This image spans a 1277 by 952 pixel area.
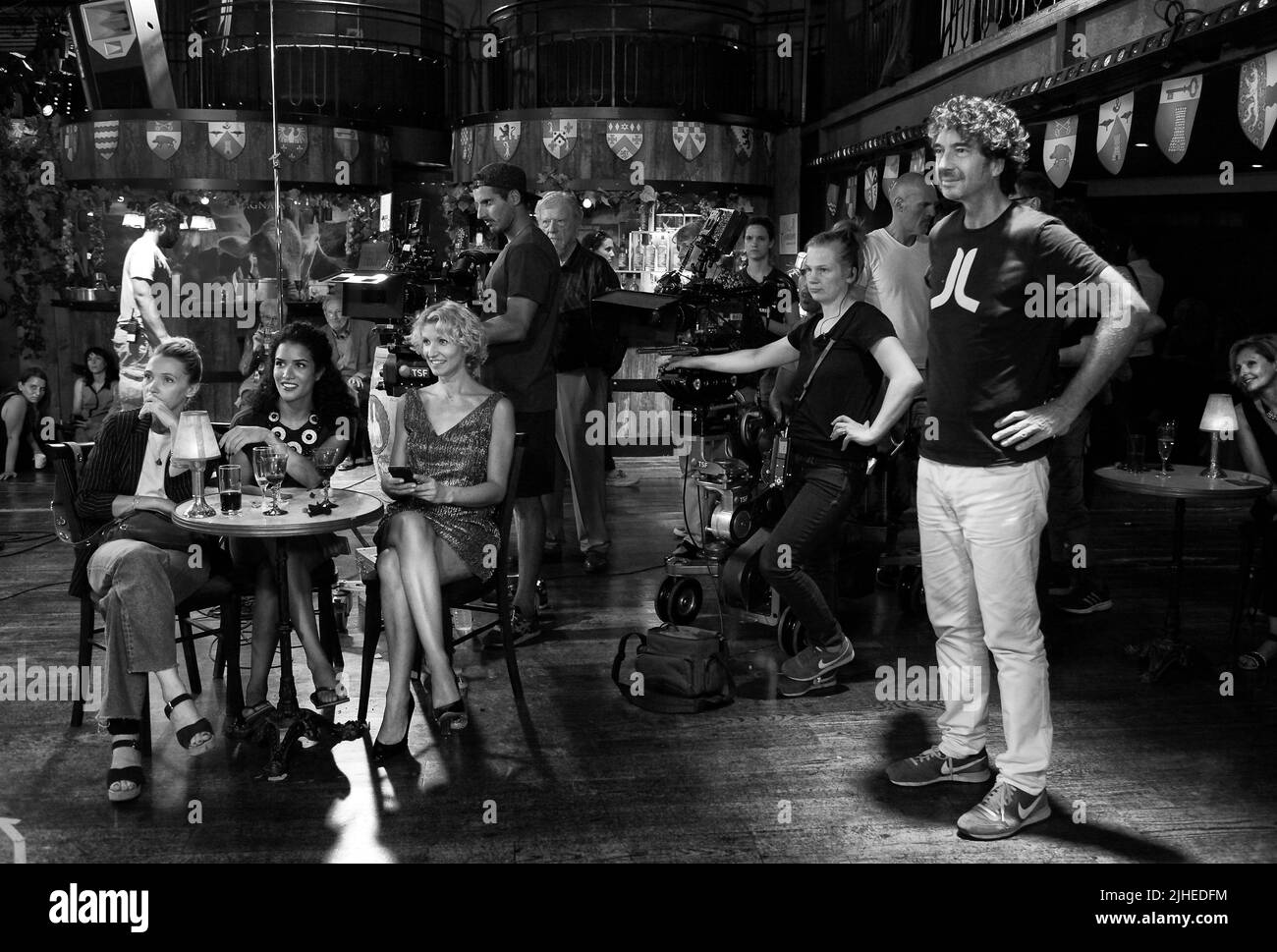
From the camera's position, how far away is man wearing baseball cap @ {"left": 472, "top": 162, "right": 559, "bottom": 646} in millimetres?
4906

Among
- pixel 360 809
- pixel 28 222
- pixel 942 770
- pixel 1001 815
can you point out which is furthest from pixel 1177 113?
pixel 28 222

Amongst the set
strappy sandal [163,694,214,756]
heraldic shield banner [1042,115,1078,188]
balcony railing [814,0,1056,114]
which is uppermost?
balcony railing [814,0,1056,114]

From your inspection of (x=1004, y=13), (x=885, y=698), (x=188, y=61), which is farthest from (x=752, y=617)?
(x=188, y=61)

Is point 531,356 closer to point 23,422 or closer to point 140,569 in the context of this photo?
point 140,569

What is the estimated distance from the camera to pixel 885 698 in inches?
166

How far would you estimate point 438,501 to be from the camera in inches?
147

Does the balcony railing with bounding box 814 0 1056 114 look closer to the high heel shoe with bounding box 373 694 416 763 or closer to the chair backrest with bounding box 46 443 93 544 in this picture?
the high heel shoe with bounding box 373 694 416 763

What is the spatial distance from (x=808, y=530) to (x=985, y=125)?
5.08 ft

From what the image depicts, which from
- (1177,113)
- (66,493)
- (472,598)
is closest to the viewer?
(66,493)

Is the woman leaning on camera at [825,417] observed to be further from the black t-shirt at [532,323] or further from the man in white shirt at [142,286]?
the man in white shirt at [142,286]

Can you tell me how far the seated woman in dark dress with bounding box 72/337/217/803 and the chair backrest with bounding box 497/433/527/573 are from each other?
88 centimetres

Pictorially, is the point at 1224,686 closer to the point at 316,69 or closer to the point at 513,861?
the point at 513,861

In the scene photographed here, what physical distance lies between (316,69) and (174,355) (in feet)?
30.1

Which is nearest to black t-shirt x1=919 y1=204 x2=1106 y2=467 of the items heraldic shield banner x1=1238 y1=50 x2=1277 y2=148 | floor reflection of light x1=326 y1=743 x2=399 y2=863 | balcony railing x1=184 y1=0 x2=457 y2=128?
floor reflection of light x1=326 y1=743 x2=399 y2=863
